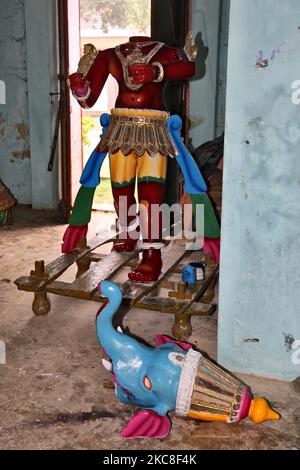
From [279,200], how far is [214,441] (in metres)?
1.02

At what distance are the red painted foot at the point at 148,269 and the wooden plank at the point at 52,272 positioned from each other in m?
0.44

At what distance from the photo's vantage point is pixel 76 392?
248 cm

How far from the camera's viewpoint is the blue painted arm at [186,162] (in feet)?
10.5

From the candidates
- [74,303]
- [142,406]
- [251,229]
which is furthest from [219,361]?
[74,303]

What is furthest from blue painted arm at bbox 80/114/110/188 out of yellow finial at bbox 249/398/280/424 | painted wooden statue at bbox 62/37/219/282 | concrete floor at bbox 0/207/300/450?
yellow finial at bbox 249/398/280/424

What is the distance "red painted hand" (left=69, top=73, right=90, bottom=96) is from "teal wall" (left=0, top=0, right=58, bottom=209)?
95.3 inches

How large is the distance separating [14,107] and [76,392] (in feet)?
13.6

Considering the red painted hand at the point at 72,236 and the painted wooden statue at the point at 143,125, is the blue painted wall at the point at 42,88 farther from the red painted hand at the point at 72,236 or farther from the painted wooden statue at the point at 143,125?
the painted wooden statue at the point at 143,125

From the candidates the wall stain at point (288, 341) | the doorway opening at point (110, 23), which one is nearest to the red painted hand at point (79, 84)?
the wall stain at point (288, 341)

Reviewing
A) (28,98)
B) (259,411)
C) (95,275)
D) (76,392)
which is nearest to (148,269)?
(95,275)

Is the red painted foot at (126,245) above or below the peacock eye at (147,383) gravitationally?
above

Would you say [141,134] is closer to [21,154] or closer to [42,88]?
[42,88]

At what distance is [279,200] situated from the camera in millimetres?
2393

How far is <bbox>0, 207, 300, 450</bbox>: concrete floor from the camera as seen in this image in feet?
7.01
